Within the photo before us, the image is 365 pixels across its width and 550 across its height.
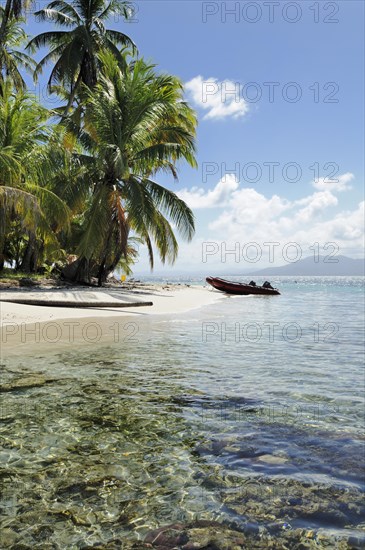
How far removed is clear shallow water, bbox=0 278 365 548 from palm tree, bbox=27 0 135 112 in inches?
987

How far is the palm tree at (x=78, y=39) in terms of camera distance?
89.9ft

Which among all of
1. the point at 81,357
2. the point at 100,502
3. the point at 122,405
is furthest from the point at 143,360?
the point at 100,502

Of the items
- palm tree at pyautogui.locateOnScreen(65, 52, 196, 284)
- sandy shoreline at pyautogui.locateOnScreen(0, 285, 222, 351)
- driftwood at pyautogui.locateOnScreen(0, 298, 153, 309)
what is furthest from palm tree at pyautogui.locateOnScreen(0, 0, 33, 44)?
driftwood at pyautogui.locateOnScreen(0, 298, 153, 309)

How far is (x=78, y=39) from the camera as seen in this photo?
90.2 feet

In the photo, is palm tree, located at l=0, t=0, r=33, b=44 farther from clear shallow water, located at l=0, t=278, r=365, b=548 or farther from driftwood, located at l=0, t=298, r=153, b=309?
clear shallow water, located at l=0, t=278, r=365, b=548

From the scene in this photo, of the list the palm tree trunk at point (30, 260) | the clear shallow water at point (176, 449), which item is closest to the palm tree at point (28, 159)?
the palm tree trunk at point (30, 260)

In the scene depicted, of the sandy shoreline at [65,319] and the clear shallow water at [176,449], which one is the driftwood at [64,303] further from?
the clear shallow water at [176,449]

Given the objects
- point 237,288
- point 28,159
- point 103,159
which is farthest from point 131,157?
point 237,288

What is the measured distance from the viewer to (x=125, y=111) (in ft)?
75.2

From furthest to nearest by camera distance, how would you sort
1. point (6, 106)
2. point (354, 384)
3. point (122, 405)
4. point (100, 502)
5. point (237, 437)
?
point (6, 106)
point (354, 384)
point (122, 405)
point (237, 437)
point (100, 502)

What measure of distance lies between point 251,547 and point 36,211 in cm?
1629

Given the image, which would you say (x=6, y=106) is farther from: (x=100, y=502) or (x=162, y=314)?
(x=100, y=502)

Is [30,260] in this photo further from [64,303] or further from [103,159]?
[64,303]

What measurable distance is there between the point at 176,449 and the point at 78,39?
29703mm
